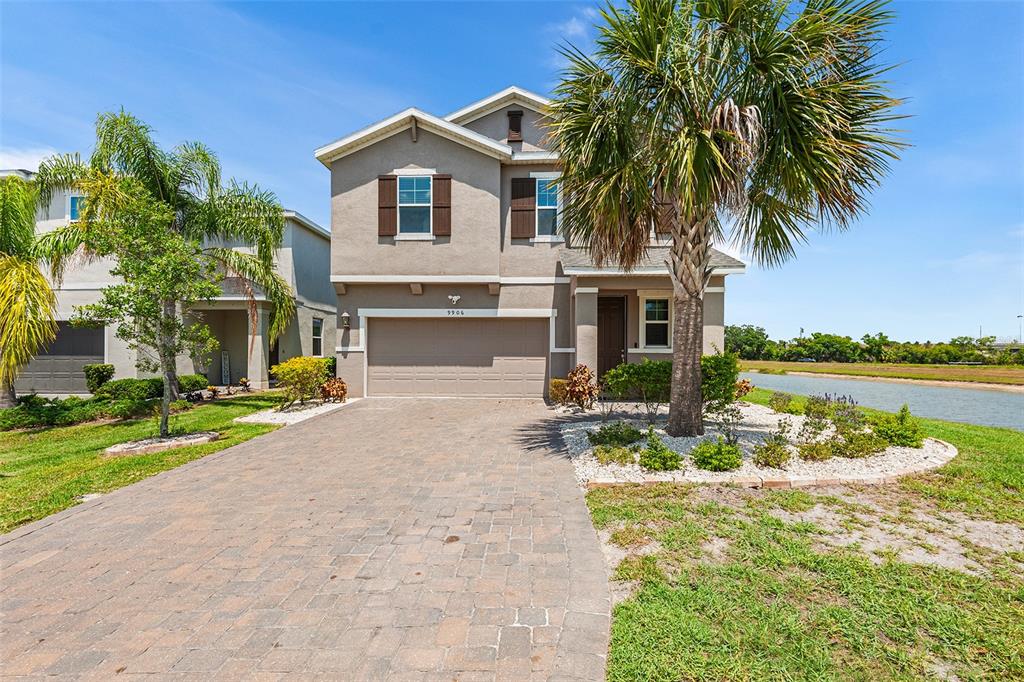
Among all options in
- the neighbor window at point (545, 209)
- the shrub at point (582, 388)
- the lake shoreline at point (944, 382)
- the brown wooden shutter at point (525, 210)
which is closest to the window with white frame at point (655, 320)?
the shrub at point (582, 388)

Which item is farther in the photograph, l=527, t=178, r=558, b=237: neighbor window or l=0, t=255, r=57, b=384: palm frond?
l=527, t=178, r=558, b=237: neighbor window

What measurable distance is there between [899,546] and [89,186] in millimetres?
15095

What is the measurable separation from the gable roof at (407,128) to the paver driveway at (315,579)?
10.4 metres

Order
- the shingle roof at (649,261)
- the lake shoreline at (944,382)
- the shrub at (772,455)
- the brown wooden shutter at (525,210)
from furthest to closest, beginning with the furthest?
the lake shoreline at (944,382) < the brown wooden shutter at (525,210) < the shingle roof at (649,261) < the shrub at (772,455)

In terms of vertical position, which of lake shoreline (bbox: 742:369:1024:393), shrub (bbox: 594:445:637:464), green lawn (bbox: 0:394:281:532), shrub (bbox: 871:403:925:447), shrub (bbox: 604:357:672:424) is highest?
shrub (bbox: 604:357:672:424)

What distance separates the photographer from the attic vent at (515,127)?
15.4 meters

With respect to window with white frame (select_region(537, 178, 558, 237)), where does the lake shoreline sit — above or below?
below

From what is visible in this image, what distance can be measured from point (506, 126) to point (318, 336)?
1193cm

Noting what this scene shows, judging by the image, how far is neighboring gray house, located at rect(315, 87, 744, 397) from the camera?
13570 mm

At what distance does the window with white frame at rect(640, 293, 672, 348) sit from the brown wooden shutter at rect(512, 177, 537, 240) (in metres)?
4.18

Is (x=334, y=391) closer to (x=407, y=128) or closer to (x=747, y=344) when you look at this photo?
(x=407, y=128)

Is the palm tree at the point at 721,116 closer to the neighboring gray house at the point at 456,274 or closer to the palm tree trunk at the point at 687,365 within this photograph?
the palm tree trunk at the point at 687,365

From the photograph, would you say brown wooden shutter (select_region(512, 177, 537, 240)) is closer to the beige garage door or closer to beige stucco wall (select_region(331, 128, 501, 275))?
beige stucco wall (select_region(331, 128, 501, 275))

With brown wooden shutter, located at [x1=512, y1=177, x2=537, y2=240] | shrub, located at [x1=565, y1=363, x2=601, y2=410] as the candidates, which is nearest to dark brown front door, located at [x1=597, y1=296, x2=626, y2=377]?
shrub, located at [x1=565, y1=363, x2=601, y2=410]
